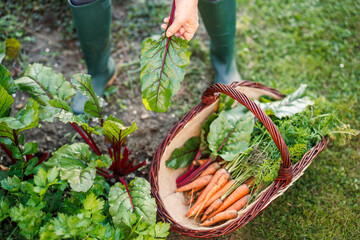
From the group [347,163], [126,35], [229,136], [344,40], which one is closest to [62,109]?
[229,136]

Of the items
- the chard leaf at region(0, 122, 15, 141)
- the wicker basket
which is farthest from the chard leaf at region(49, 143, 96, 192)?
the wicker basket

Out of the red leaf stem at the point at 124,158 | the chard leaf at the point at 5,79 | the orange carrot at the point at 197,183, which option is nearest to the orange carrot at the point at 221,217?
the orange carrot at the point at 197,183

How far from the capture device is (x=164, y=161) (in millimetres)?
1969

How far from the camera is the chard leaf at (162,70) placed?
1.64m

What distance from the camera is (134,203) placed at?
5.46ft

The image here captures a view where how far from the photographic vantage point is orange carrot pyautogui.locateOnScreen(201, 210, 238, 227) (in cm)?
180

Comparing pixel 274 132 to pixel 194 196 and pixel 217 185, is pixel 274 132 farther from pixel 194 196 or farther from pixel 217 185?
pixel 194 196

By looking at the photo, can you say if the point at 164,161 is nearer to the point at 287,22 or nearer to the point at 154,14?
the point at 154,14

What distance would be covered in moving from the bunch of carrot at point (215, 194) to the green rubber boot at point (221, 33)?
84cm

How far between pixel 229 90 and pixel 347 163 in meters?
1.16

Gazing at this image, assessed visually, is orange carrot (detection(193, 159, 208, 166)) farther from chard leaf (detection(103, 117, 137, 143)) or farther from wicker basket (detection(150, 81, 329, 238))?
chard leaf (detection(103, 117, 137, 143))

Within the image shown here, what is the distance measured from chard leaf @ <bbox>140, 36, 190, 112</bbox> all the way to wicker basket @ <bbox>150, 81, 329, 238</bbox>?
28 cm

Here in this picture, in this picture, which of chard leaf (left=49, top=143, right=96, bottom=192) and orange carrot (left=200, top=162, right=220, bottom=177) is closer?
chard leaf (left=49, top=143, right=96, bottom=192)

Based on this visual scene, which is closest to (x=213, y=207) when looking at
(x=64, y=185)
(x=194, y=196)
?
(x=194, y=196)
